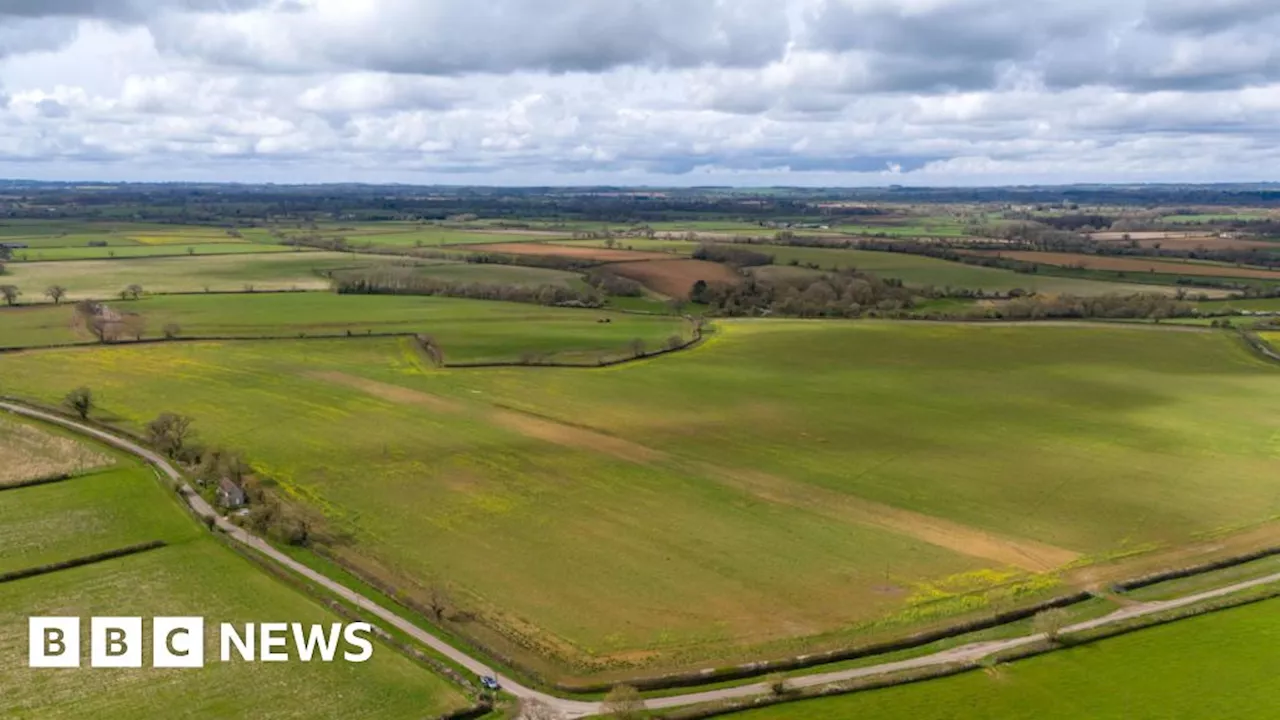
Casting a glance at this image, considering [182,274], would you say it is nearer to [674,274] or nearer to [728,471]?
[674,274]

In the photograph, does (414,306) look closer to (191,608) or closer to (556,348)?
(556,348)

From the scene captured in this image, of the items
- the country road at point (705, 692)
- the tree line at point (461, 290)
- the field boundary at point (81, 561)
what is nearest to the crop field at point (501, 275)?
the tree line at point (461, 290)

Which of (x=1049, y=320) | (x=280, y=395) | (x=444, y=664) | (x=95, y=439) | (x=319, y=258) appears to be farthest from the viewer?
(x=319, y=258)

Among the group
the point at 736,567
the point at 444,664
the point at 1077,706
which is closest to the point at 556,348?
the point at 736,567

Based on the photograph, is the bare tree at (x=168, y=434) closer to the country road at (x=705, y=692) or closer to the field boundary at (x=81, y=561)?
the country road at (x=705, y=692)

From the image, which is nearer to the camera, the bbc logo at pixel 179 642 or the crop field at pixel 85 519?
the bbc logo at pixel 179 642

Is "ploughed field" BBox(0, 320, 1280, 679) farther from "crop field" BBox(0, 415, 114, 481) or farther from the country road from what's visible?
"crop field" BBox(0, 415, 114, 481)

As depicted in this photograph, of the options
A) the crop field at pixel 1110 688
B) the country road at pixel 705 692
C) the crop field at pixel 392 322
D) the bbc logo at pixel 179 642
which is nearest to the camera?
the crop field at pixel 1110 688
